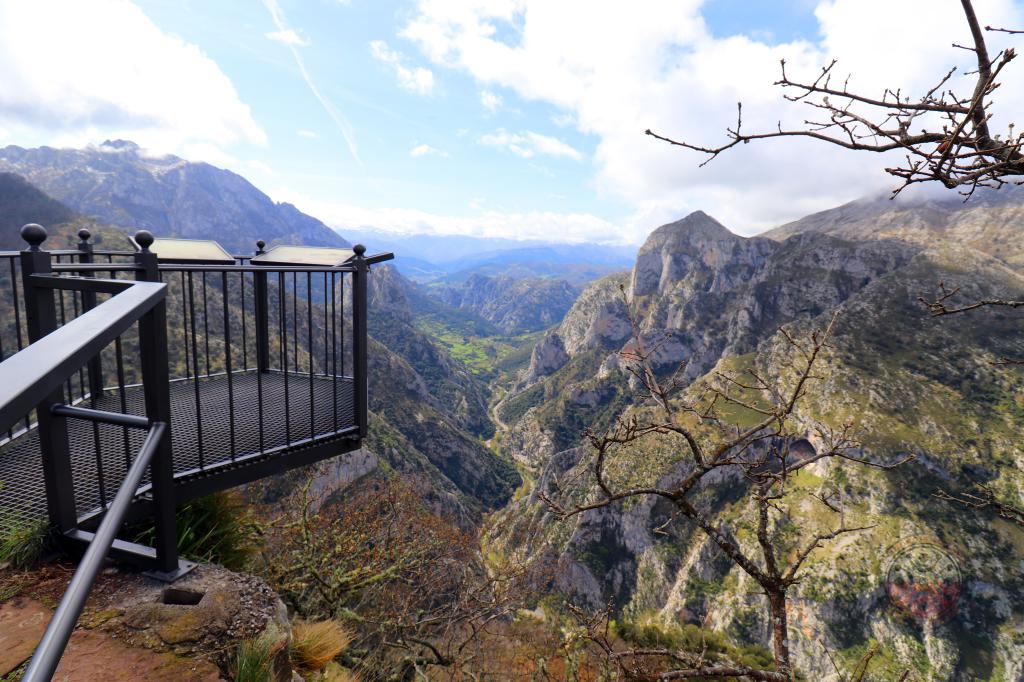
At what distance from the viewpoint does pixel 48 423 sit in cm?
288

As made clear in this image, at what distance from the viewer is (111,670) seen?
2.85 meters

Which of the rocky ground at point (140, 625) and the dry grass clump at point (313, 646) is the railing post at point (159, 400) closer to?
the rocky ground at point (140, 625)

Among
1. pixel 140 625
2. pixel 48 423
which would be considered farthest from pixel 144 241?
pixel 140 625

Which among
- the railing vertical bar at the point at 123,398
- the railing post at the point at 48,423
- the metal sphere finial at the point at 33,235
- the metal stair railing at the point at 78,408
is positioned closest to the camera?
the metal stair railing at the point at 78,408

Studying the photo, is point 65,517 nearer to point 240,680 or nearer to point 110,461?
point 110,461

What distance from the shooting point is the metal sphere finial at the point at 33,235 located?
120 inches

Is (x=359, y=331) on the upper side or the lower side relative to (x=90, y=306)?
lower

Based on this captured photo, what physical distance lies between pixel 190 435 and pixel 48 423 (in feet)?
7.70

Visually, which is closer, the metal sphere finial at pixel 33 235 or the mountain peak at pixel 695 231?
the metal sphere finial at pixel 33 235

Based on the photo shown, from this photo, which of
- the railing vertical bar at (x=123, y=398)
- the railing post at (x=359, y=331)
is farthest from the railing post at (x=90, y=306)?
the railing post at (x=359, y=331)

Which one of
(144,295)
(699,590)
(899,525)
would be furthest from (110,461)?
(899,525)

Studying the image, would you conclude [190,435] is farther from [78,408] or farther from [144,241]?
[78,408]

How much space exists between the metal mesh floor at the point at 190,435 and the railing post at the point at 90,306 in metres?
0.20

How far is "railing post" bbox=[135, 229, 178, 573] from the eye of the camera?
2826 mm
